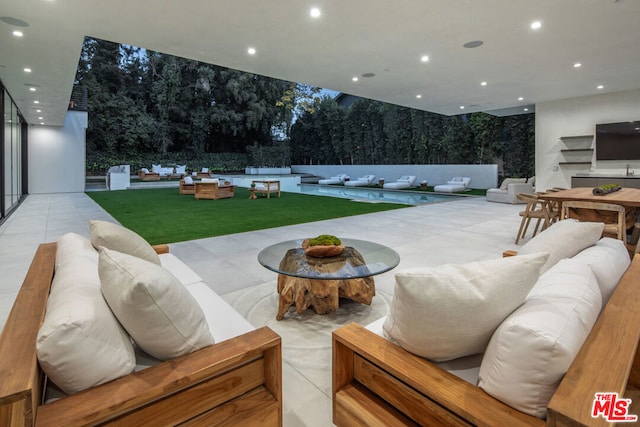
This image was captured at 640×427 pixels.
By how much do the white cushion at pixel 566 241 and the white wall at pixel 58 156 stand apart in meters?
16.0

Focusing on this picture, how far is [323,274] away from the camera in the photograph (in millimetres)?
2244

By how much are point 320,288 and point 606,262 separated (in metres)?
1.63

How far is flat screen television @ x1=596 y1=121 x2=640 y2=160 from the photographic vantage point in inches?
336

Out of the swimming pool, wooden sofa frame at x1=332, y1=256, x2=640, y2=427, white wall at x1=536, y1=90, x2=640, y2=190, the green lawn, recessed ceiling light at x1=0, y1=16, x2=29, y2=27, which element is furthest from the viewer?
the swimming pool

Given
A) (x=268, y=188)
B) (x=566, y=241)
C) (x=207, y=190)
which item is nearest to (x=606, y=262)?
(x=566, y=241)

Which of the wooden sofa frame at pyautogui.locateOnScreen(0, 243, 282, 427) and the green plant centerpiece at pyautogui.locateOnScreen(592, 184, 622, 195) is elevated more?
the green plant centerpiece at pyautogui.locateOnScreen(592, 184, 622, 195)

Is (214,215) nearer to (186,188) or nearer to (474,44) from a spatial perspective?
(186,188)

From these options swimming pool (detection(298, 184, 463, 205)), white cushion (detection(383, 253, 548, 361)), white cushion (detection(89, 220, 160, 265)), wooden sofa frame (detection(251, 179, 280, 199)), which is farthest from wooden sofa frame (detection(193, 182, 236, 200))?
white cushion (detection(383, 253, 548, 361))

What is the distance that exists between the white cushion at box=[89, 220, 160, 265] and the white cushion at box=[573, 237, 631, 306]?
80.9 inches

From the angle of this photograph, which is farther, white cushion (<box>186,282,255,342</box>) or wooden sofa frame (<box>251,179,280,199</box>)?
wooden sofa frame (<box>251,179,280,199</box>)

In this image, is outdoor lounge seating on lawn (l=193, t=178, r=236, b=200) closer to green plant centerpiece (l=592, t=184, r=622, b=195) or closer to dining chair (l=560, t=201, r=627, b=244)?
dining chair (l=560, t=201, r=627, b=244)

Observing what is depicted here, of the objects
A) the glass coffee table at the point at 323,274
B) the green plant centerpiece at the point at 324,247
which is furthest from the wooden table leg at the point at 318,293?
the green plant centerpiece at the point at 324,247

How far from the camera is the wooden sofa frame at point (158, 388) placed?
86 centimetres

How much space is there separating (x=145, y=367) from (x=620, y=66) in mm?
8936
